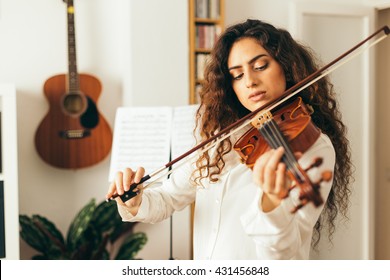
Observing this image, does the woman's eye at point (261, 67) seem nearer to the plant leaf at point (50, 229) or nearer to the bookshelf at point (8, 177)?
the bookshelf at point (8, 177)

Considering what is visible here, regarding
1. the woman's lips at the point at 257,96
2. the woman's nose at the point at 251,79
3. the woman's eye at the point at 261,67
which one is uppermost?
the woman's eye at the point at 261,67

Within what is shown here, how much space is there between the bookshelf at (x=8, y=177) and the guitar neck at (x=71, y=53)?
0.31 m

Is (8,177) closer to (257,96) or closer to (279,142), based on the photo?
(257,96)

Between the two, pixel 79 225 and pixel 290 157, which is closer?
pixel 290 157

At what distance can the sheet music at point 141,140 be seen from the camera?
2012mm

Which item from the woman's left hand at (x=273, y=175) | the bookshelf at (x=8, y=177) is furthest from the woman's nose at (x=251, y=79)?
the bookshelf at (x=8, y=177)

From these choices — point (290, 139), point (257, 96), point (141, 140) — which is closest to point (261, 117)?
point (257, 96)

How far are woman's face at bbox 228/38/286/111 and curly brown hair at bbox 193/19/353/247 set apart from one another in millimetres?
18

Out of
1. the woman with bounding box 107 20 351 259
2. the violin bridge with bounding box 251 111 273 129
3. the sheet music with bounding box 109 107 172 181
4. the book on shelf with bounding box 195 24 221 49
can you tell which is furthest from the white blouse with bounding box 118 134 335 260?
the book on shelf with bounding box 195 24 221 49

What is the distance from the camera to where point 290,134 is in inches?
35.6

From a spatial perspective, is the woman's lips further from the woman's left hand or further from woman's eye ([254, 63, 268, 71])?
the woman's left hand

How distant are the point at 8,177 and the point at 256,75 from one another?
1.38 metres

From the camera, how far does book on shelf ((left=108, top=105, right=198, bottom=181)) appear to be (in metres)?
2.01

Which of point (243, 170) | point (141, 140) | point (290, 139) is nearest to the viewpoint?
point (290, 139)
